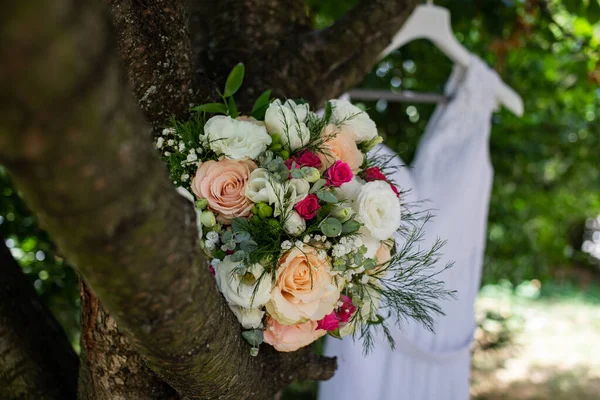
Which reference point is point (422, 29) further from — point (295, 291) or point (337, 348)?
point (295, 291)

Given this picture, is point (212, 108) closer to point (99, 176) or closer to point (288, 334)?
point (288, 334)

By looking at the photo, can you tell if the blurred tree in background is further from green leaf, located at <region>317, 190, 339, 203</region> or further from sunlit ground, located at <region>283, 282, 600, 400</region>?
green leaf, located at <region>317, 190, 339, 203</region>

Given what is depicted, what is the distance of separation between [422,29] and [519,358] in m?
3.21

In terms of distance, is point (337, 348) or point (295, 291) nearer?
point (295, 291)

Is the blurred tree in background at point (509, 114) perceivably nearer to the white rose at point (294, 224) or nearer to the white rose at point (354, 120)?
the white rose at point (354, 120)

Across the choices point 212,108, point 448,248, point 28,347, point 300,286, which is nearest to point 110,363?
point 28,347

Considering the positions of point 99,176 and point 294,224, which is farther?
point 294,224

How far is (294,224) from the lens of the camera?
0.85 m

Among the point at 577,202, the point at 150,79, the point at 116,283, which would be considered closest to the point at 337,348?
the point at 150,79

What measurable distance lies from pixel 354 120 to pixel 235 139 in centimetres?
24

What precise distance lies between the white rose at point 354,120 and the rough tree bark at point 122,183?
0.28 m

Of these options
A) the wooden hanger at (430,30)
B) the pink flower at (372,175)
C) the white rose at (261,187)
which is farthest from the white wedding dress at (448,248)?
the white rose at (261,187)

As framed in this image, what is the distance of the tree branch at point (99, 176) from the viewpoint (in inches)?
16.1

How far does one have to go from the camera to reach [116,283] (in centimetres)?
57
